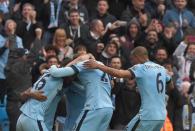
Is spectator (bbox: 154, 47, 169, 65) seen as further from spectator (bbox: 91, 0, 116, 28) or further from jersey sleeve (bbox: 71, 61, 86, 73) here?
jersey sleeve (bbox: 71, 61, 86, 73)

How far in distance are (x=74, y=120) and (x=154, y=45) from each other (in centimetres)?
505

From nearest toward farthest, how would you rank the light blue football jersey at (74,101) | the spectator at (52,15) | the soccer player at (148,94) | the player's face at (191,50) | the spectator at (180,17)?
the soccer player at (148,94) → the light blue football jersey at (74,101) → the player's face at (191,50) → the spectator at (52,15) → the spectator at (180,17)

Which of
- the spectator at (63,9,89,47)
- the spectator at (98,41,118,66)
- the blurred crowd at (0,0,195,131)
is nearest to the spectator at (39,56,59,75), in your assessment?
the blurred crowd at (0,0,195,131)

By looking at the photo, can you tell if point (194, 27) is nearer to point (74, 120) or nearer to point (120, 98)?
point (120, 98)

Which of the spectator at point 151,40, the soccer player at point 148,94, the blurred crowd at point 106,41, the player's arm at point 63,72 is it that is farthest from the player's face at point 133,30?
the player's arm at point 63,72

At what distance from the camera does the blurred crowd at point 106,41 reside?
1595cm

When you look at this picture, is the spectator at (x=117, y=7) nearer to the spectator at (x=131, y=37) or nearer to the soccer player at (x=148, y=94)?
the spectator at (x=131, y=37)

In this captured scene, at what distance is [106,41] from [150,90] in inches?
212

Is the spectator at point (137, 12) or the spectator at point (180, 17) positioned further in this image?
the spectator at point (180, 17)

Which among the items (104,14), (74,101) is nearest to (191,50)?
(104,14)

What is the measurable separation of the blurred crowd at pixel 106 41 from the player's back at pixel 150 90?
1920 millimetres

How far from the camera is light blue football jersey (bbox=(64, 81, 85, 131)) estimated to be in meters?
13.0

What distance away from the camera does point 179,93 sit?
16.4m

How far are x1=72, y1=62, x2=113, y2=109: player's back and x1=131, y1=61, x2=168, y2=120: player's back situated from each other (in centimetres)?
55
